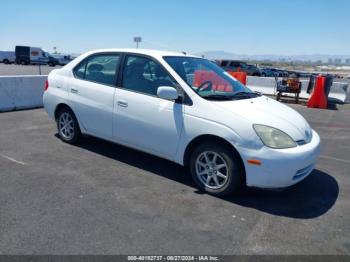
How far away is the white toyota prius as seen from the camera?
3.69 m

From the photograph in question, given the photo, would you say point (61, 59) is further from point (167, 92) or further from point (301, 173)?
point (301, 173)

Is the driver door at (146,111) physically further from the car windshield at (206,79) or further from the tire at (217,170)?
the tire at (217,170)

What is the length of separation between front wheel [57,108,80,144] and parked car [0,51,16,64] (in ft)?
146

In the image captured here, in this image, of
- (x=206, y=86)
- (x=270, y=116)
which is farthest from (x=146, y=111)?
(x=270, y=116)

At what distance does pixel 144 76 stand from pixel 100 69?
3.17ft

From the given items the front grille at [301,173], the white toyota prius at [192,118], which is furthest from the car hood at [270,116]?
the front grille at [301,173]

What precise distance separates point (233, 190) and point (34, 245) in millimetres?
2234

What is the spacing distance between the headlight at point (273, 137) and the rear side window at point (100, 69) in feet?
7.69

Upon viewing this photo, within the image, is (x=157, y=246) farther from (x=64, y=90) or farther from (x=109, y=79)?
(x=64, y=90)

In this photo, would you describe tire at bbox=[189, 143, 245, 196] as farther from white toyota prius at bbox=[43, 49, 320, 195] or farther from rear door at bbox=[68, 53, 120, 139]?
rear door at bbox=[68, 53, 120, 139]

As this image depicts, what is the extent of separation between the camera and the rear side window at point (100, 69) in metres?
4.95

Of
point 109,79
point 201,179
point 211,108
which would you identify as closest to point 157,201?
point 201,179

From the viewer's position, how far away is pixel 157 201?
3.84 m

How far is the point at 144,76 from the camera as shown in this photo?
4.61 meters
